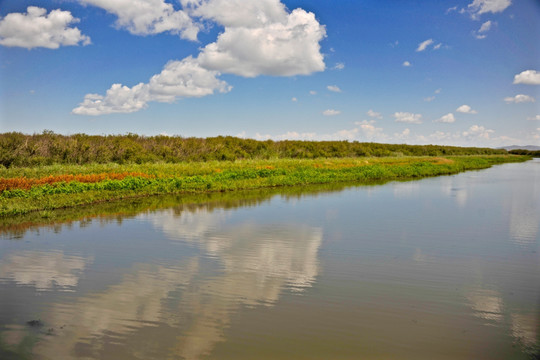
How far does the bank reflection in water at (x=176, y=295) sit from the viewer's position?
15.5ft

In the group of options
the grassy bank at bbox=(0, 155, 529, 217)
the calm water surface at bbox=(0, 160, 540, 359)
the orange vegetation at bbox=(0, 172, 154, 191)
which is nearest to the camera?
the calm water surface at bbox=(0, 160, 540, 359)

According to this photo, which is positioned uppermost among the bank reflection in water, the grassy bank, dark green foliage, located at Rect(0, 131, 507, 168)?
dark green foliage, located at Rect(0, 131, 507, 168)

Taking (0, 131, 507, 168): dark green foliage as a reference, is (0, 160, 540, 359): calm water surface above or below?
below

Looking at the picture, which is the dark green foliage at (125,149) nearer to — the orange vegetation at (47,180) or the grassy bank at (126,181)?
the grassy bank at (126,181)

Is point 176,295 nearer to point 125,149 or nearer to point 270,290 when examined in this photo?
point 270,290

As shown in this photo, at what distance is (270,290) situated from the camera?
248 inches

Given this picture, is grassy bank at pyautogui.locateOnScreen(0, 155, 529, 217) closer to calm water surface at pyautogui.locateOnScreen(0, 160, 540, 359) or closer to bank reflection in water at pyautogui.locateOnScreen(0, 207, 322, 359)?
calm water surface at pyautogui.locateOnScreen(0, 160, 540, 359)

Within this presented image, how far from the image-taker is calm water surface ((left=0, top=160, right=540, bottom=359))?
4.73 metres

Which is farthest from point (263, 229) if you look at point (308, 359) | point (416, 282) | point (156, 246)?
point (308, 359)

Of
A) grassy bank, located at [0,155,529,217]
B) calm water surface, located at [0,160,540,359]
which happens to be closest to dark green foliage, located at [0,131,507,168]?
grassy bank, located at [0,155,529,217]

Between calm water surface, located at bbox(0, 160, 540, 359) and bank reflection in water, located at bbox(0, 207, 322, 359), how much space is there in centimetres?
3

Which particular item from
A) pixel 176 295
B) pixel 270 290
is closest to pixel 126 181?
pixel 176 295

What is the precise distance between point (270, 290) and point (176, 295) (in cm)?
158

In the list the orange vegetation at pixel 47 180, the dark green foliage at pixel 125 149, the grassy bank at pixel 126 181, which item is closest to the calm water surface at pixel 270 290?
the grassy bank at pixel 126 181
